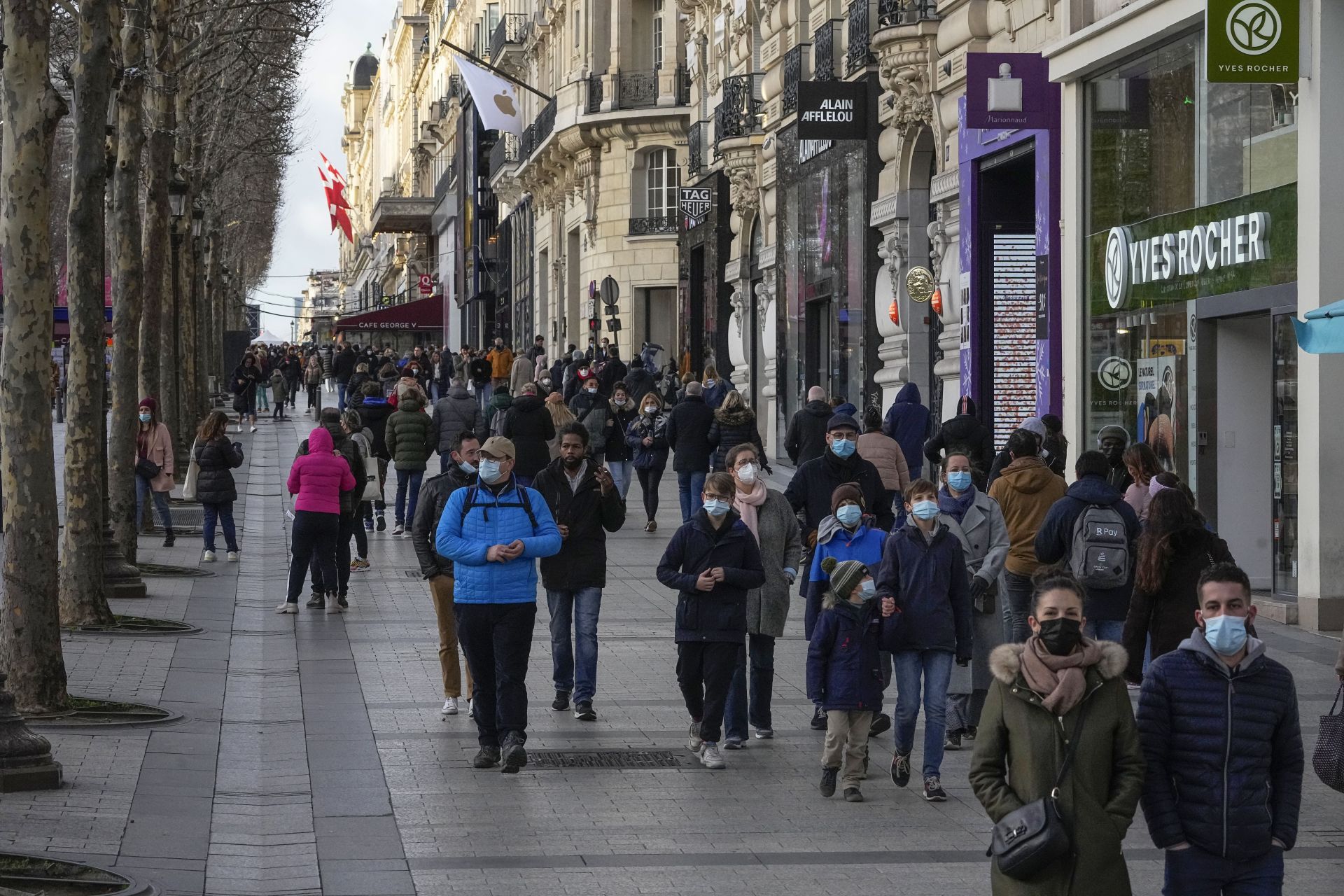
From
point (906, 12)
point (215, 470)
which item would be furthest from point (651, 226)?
point (215, 470)

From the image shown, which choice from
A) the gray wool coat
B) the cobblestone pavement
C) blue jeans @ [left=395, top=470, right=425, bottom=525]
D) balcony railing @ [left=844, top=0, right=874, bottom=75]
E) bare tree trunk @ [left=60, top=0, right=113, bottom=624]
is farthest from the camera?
balcony railing @ [left=844, top=0, right=874, bottom=75]

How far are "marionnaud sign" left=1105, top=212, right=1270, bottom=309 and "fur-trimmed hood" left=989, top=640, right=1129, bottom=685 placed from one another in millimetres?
10567

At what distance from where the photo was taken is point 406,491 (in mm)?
22453

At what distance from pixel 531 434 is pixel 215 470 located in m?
3.33

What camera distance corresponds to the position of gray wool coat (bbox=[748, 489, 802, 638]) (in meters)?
10.7

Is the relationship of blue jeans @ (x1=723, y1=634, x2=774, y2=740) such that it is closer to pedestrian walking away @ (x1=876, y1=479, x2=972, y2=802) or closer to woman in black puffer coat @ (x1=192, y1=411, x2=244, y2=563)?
pedestrian walking away @ (x1=876, y1=479, x2=972, y2=802)

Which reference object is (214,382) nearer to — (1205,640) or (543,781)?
(543,781)

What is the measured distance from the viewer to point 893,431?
67.3 feet

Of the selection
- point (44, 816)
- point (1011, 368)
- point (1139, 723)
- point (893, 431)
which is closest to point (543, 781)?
point (44, 816)

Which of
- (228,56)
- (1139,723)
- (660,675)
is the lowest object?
(660,675)

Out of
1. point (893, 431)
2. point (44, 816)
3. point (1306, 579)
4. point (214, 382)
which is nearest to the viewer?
point (44, 816)

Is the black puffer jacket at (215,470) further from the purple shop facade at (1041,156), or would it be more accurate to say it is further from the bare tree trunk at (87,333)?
the purple shop facade at (1041,156)

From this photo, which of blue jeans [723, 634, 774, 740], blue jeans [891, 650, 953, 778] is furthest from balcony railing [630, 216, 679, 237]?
blue jeans [891, 650, 953, 778]

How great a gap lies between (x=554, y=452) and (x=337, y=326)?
65.6 metres
